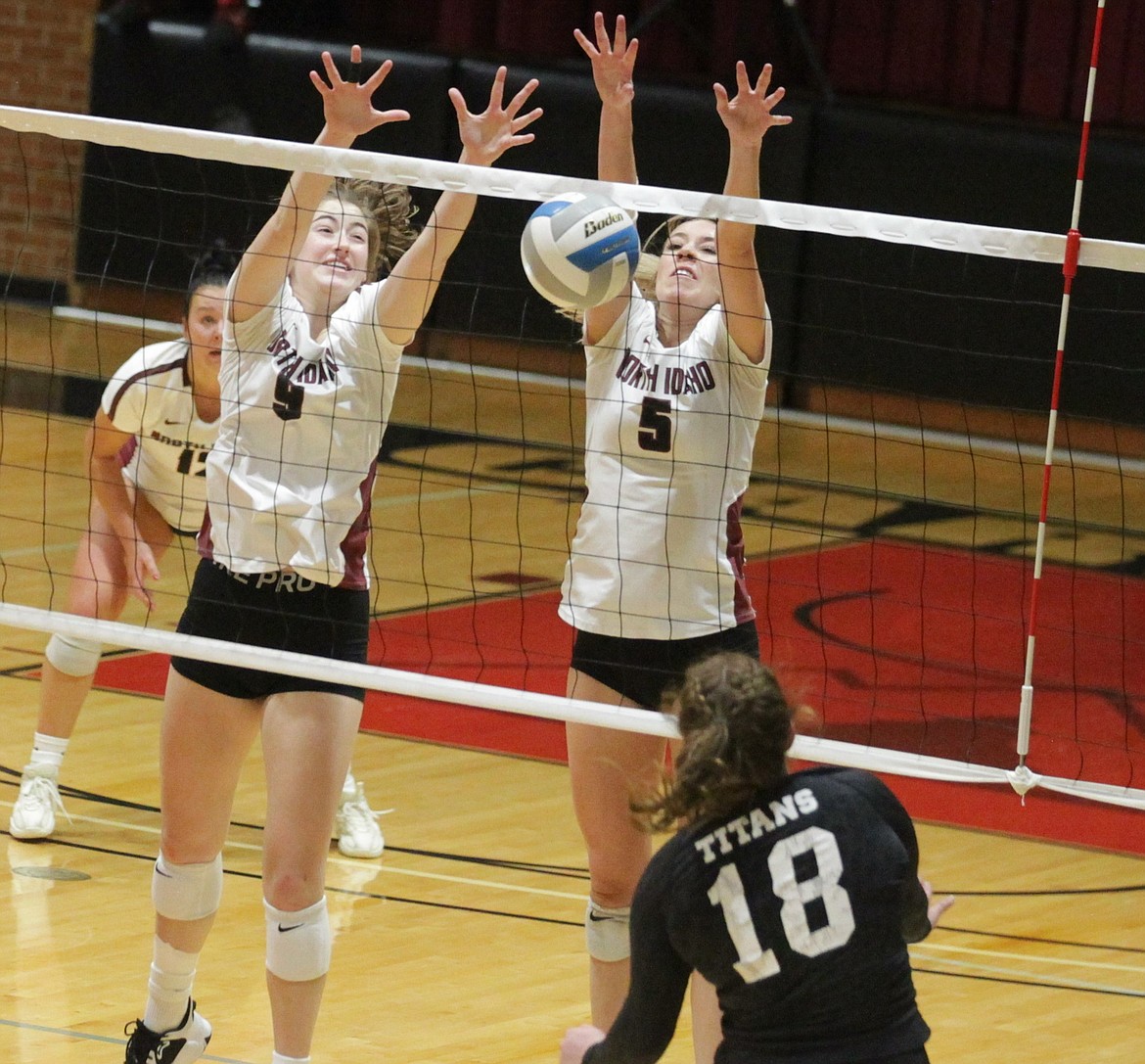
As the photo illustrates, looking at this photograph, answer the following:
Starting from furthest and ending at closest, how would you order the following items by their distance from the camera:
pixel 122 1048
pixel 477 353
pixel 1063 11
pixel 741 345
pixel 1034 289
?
pixel 477 353 → pixel 1063 11 → pixel 1034 289 → pixel 122 1048 → pixel 741 345

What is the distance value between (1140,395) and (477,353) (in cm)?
439

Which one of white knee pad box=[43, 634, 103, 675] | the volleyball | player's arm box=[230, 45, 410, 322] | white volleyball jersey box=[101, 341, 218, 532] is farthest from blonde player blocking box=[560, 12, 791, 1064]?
white knee pad box=[43, 634, 103, 675]

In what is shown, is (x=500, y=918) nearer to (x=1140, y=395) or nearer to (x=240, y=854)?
(x=240, y=854)

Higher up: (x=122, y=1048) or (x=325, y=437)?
(x=325, y=437)

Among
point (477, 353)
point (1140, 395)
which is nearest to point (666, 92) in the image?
point (477, 353)

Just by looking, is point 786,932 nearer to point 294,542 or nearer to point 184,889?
point 294,542

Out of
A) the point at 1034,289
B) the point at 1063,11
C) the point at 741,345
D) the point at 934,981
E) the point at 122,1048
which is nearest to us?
the point at 741,345

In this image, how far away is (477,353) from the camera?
1371 centimetres

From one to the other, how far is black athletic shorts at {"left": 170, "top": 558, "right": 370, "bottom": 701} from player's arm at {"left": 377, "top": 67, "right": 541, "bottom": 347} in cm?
54

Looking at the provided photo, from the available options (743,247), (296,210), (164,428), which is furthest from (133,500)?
(743,247)

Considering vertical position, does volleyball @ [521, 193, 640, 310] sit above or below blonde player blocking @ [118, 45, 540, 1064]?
above

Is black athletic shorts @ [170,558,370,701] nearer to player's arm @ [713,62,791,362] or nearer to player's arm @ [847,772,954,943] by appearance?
player's arm @ [713,62,791,362]

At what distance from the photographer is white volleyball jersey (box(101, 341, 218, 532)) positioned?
5.97m

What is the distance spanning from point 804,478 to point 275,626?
8025 mm
